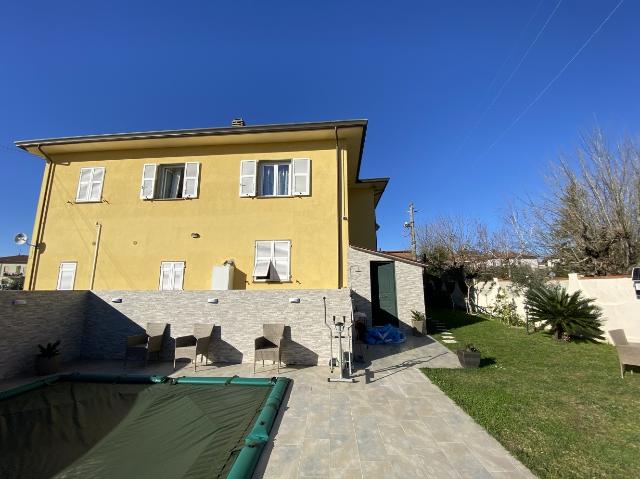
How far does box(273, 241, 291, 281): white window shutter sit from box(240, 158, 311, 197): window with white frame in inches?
82.9

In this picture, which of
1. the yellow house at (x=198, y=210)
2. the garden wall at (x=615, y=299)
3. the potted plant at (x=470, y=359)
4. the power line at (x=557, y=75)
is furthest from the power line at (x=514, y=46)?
the potted plant at (x=470, y=359)

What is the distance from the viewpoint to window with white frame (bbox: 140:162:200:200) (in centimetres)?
1145

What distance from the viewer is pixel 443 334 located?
1216 cm

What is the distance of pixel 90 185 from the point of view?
11.9m

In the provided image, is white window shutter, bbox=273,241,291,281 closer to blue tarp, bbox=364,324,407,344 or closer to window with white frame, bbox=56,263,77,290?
blue tarp, bbox=364,324,407,344

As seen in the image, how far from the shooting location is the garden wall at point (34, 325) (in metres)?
6.69

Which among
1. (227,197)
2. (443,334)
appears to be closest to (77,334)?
Answer: (227,197)

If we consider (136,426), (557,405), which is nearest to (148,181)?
(136,426)

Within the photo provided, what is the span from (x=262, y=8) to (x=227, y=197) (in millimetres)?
6955

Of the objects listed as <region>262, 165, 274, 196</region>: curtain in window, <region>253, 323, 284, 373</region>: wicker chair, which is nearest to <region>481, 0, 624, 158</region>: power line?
<region>262, 165, 274, 196</region>: curtain in window

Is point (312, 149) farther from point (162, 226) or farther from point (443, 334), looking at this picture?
point (443, 334)

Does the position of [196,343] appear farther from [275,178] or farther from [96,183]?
[96,183]

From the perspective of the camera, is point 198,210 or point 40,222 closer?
point 198,210

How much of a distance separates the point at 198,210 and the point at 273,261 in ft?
12.8
